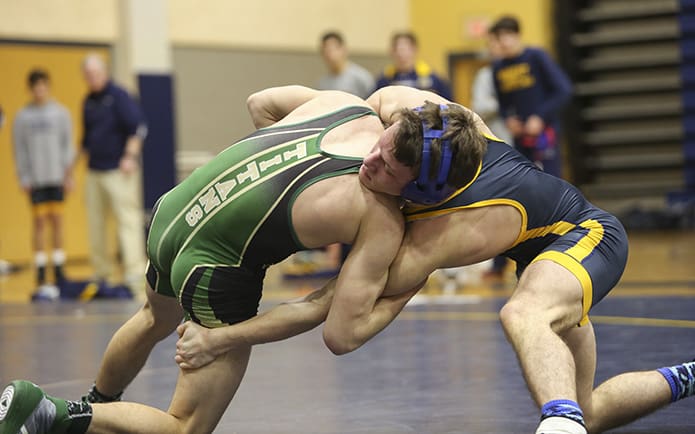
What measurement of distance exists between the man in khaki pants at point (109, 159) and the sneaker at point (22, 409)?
5.92 metres

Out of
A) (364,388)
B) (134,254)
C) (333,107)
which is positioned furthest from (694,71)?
(333,107)

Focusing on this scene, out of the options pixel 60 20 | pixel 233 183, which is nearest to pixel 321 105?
pixel 233 183

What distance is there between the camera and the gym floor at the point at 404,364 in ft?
12.7

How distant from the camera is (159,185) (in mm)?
11141

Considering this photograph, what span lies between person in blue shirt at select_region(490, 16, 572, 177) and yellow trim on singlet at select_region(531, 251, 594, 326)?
4872mm

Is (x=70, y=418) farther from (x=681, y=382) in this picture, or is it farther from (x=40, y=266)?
(x=40, y=266)

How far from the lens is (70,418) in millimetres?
3152

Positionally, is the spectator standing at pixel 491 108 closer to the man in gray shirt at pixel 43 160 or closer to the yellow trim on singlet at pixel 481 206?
the man in gray shirt at pixel 43 160

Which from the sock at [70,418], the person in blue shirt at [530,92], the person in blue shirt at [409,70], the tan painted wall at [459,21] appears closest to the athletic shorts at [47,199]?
the person in blue shirt at [409,70]

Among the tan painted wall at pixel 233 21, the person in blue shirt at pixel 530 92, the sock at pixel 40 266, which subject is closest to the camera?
the person in blue shirt at pixel 530 92

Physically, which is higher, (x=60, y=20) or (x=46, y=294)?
(x=60, y=20)

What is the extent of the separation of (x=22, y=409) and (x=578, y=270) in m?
1.46

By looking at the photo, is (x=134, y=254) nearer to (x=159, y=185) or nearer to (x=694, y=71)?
(x=159, y=185)

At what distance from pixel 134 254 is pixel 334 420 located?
5.60 meters
